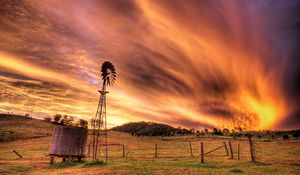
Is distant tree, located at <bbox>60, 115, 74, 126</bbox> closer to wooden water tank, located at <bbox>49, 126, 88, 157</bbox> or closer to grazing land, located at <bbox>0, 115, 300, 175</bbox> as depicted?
grazing land, located at <bbox>0, 115, 300, 175</bbox>

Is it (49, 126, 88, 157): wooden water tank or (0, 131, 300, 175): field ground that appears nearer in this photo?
(0, 131, 300, 175): field ground

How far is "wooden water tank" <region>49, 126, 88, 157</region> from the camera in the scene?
2856 centimetres

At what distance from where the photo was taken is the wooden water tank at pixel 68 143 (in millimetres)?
28562

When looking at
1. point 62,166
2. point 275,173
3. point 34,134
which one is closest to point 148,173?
point 275,173

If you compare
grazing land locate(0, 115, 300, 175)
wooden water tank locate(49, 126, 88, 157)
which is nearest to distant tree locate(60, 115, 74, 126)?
grazing land locate(0, 115, 300, 175)

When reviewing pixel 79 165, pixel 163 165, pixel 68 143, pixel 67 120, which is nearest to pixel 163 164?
pixel 163 165

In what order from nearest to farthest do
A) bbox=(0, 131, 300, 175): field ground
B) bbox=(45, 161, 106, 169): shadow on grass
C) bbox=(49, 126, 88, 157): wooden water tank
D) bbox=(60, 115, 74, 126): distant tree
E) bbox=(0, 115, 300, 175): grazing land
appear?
bbox=(0, 131, 300, 175): field ground
bbox=(0, 115, 300, 175): grazing land
bbox=(45, 161, 106, 169): shadow on grass
bbox=(49, 126, 88, 157): wooden water tank
bbox=(60, 115, 74, 126): distant tree

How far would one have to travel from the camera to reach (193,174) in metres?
17.5

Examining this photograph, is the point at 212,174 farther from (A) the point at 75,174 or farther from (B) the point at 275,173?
(A) the point at 75,174

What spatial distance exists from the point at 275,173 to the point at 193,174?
6.77 meters

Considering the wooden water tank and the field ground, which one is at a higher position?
the wooden water tank

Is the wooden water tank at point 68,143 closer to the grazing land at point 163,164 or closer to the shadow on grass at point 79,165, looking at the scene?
the grazing land at point 163,164

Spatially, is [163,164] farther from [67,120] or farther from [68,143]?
[67,120]

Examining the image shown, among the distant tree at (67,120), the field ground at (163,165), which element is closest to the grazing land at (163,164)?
the field ground at (163,165)
